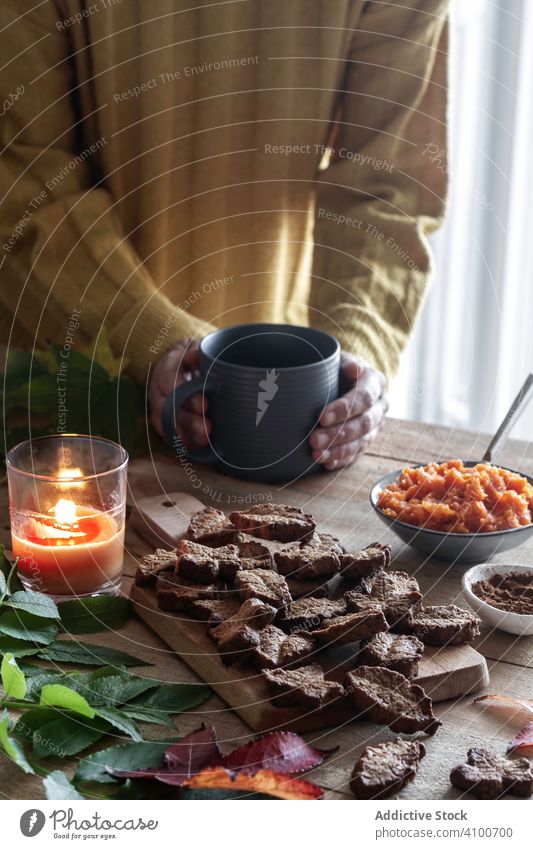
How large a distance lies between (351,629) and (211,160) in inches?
29.2

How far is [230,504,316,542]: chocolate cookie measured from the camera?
76 centimetres

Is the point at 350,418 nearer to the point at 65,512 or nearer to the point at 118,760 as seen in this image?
the point at 65,512

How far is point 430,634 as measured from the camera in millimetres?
638

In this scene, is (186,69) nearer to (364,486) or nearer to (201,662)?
(364,486)

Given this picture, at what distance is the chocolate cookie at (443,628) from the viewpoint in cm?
64

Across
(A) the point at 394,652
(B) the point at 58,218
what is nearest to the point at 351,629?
(A) the point at 394,652

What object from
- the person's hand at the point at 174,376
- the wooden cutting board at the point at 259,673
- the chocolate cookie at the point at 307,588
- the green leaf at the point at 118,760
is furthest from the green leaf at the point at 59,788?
the person's hand at the point at 174,376

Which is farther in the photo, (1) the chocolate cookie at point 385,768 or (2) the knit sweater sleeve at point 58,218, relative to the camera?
(2) the knit sweater sleeve at point 58,218

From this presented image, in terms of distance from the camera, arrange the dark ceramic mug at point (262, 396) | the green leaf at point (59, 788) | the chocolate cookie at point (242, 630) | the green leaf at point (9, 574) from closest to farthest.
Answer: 1. the green leaf at point (59, 788)
2. the chocolate cookie at point (242, 630)
3. the green leaf at point (9, 574)
4. the dark ceramic mug at point (262, 396)

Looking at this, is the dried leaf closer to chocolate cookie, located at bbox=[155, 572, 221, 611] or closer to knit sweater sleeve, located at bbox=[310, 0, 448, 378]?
chocolate cookie, located at bbox=[155, 572, 221, 611]

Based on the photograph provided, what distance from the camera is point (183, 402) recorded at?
0.90 metres

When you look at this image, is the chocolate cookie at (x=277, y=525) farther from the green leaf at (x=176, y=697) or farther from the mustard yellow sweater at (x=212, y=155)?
the mustard yellow sweater at (x=212, y=155)

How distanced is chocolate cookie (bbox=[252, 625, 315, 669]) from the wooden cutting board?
0.01 m

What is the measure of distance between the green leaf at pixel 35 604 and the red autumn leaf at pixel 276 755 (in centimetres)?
19
